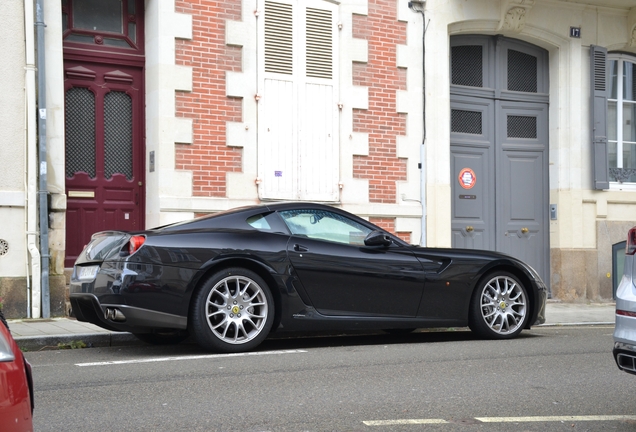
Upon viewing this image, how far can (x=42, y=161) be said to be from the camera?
10.8 m

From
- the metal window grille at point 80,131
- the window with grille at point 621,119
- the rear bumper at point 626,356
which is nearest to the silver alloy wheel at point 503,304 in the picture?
the rear bumper at point 626,356

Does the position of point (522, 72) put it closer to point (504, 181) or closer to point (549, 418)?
point (504, 181)

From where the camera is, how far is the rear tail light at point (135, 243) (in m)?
7.52

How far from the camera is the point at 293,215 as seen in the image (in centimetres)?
847

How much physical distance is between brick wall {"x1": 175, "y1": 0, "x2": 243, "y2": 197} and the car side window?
3.80 metres

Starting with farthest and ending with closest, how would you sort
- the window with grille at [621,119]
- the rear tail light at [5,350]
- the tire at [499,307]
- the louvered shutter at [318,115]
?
the window with grille at [621,119] → the louvered shutter at [318,115] → the tire at [499,307] → the rear tail light at [5,350]

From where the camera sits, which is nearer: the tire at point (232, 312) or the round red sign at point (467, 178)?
the tire at point (232, 312)

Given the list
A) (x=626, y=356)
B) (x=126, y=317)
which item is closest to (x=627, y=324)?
(x=626, y=356)

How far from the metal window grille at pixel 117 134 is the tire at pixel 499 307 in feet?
18.4

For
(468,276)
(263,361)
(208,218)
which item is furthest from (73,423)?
(468,276)

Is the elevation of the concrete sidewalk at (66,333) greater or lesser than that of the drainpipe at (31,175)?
lesser

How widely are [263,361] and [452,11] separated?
8.45 meters

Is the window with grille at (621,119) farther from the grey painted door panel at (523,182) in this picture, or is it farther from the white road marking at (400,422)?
the white road marking at (400,422)

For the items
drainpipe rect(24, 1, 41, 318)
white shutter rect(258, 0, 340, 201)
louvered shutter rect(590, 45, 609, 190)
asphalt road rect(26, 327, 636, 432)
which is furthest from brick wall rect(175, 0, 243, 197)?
louvered shutter rect(590, 45, 609, 190)
